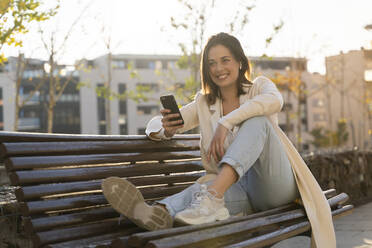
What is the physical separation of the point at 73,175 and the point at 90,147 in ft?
0.89

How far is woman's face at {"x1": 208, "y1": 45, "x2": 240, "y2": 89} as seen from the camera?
127 inches

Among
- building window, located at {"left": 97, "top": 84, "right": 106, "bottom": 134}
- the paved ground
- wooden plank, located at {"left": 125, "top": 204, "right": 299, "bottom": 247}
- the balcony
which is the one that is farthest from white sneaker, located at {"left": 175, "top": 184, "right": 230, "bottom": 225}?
building window, located at {"left": 97, "top": 84, "right": 106, "bottom": 134}

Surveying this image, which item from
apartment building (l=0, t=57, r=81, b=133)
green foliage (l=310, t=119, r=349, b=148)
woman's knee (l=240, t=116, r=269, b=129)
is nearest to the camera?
woman's knee (l=240, t=116, r=269, b=129)

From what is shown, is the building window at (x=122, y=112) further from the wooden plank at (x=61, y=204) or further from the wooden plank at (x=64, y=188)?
the wooden plank at (x=61, y=204)

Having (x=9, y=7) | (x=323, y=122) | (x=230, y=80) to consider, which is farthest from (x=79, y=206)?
(x=323, y=122)

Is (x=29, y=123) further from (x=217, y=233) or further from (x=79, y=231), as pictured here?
(x=217, y=233)

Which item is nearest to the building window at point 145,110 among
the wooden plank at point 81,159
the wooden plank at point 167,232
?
the wooden plank at point 81,159

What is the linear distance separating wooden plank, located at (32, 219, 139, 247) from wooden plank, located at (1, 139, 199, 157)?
0.44 meters

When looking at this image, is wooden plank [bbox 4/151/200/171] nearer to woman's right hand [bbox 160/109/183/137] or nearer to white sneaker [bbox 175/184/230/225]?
woman's right hand [bbox 160/109/183/137]

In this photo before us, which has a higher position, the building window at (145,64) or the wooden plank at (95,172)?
the building window at (145,64)

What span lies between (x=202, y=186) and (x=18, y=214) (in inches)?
45.8

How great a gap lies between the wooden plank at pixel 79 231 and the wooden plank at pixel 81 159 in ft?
1.19

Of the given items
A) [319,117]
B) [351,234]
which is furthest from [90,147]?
[319,117]

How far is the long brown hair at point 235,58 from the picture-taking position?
10.6 ft
